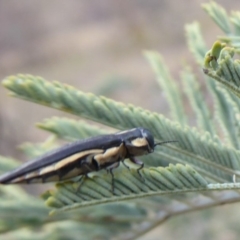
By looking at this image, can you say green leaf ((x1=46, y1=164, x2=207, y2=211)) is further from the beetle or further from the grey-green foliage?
the beetle

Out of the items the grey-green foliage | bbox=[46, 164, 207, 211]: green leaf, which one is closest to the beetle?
the grey-green foliage

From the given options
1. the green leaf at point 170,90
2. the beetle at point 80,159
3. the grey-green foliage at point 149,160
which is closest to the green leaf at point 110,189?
the grey-green foliage at point 149,160

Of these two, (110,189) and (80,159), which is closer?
(110,189)

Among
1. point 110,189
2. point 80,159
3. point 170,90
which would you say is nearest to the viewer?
point 110,189

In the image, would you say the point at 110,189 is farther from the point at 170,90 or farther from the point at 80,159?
the point at 170,90

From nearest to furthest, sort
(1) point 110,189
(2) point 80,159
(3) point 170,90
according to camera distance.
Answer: (1) point 110,189 < (2) point 80,159 < (3) point 170,90

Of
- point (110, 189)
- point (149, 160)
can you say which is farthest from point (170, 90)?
point (110, 189)
